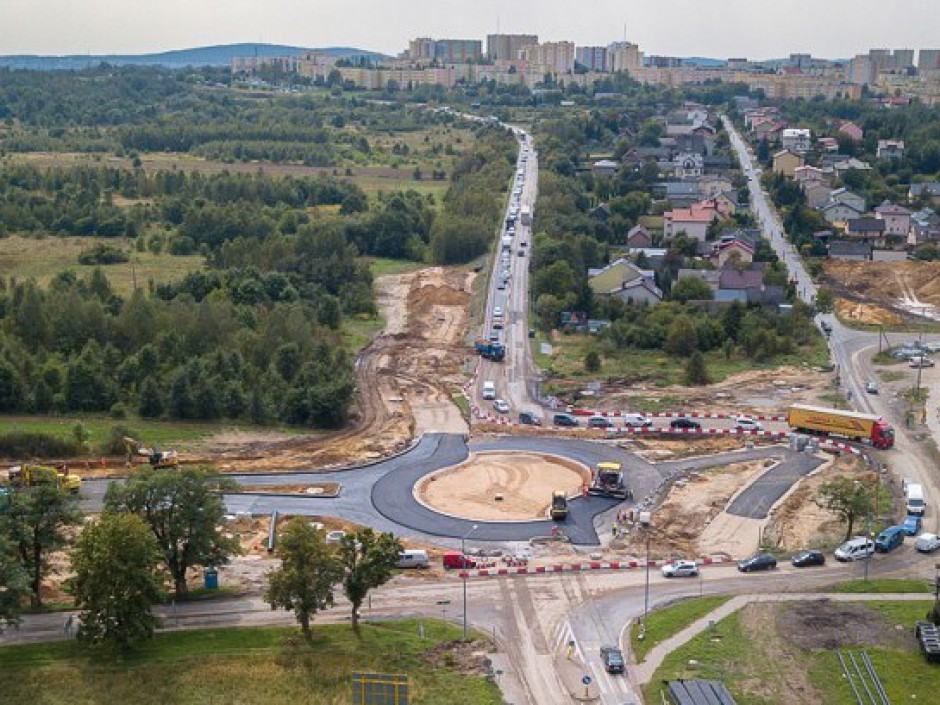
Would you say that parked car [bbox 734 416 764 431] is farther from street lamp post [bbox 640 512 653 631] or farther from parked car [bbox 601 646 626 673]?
parked car [bbox 601 646 626 673]

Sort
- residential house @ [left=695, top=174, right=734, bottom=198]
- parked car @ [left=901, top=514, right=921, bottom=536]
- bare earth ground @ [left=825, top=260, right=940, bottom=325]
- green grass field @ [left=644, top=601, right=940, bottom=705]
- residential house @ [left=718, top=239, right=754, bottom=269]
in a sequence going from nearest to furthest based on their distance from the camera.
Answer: green grass field @ [left=644, top=601, right=940, bottom=705] → parked car @ [left=901, top=514, right=921, bottom=536] → bare earth ground @ [left=825, top=260, right=940, bottom=325] → residential house @ [left=718, top=239, right=754, bottom=269] → residential house @ [left=695, top=174, right=734, bottom=198]

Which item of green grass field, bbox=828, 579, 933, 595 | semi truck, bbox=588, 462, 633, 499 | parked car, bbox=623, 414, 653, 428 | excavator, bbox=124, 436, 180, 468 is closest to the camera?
green grass field, bbox=828, 579, 933, 595

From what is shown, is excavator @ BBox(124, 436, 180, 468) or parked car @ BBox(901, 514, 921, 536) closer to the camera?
parked car @ BBox(901, 514, 921, 536)

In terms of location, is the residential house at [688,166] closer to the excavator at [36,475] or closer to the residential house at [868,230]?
the residential house at [868,230]

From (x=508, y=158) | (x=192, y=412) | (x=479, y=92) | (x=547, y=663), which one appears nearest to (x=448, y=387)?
(x=192, y=412)

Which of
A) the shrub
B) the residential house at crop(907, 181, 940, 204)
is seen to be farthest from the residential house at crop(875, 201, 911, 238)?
the shrub

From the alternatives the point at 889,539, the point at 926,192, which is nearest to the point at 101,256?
the point at 889,539
